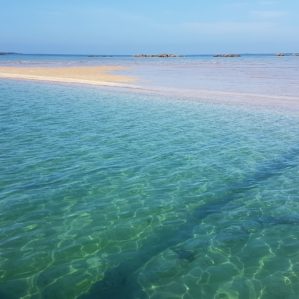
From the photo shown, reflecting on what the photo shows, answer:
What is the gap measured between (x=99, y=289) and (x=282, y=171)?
7.59m

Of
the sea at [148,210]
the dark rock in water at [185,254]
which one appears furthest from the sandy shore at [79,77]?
the dark rock in water at [185,254]

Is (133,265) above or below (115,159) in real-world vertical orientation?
above

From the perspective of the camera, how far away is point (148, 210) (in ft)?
29.3

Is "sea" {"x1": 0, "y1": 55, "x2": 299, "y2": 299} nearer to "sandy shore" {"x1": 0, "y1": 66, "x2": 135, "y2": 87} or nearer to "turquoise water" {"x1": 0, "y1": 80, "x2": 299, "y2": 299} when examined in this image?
"turquoise water" {"x1": 0, "y1": 80, "x2": 299, "y2": 299}

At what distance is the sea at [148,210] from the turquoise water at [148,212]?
0.10 feet

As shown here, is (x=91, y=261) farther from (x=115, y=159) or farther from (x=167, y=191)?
(x=115, y=159)

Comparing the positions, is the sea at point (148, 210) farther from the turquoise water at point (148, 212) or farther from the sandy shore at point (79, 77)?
the sandy shore at point (79, 77)

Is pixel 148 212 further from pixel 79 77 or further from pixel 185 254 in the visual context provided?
pixel 79 77

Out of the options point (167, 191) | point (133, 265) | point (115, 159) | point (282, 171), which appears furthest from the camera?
point (115, 159)

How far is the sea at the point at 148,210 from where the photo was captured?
638 centimetres

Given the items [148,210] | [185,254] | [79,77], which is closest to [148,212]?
[148,210]

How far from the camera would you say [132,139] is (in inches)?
603

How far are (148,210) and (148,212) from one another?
106 millimetres

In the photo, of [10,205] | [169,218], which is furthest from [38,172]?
[169,218]
